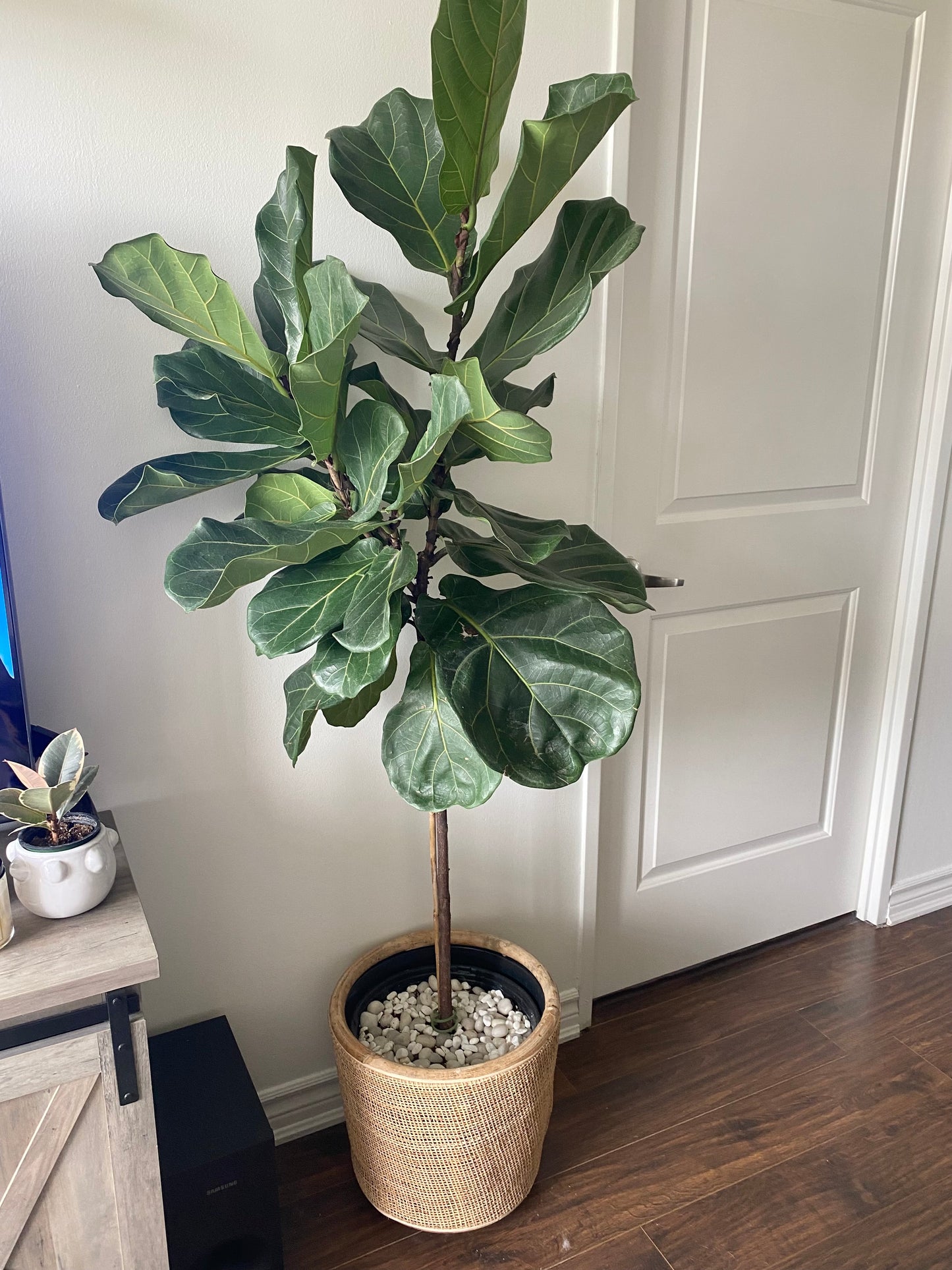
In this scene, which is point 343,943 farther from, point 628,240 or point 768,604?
point 628,240

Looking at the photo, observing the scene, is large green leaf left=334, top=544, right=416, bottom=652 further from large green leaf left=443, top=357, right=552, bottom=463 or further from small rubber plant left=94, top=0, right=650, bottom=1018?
large green leaf left=443, top=357, right=552, bottom=463

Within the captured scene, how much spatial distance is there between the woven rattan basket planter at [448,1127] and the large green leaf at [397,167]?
108 cm

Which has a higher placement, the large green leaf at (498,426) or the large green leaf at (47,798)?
the large green leaf at (498,426)

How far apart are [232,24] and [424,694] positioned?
884mm

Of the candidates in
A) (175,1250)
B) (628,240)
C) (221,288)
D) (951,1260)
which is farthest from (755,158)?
(175,1250)

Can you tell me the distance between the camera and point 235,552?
112 centimetres

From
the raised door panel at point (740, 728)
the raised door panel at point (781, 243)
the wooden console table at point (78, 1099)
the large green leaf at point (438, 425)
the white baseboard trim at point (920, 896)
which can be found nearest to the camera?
the large green leaf at point (438, 425)

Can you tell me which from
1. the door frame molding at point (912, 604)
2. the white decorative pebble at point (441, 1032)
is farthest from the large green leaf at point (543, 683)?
the door frame molding at point (912, 604)

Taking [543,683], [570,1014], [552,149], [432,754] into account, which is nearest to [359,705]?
[432,754]

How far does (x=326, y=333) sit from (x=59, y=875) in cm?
67

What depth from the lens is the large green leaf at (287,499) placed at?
1198 millimetres

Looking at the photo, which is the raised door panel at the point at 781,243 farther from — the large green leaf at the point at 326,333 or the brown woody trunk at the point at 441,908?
the large green leaf at the point at 326,333

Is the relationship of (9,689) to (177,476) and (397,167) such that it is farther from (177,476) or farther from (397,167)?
(397,167)

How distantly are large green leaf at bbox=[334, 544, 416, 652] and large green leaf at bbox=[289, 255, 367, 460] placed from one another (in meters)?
0.18
